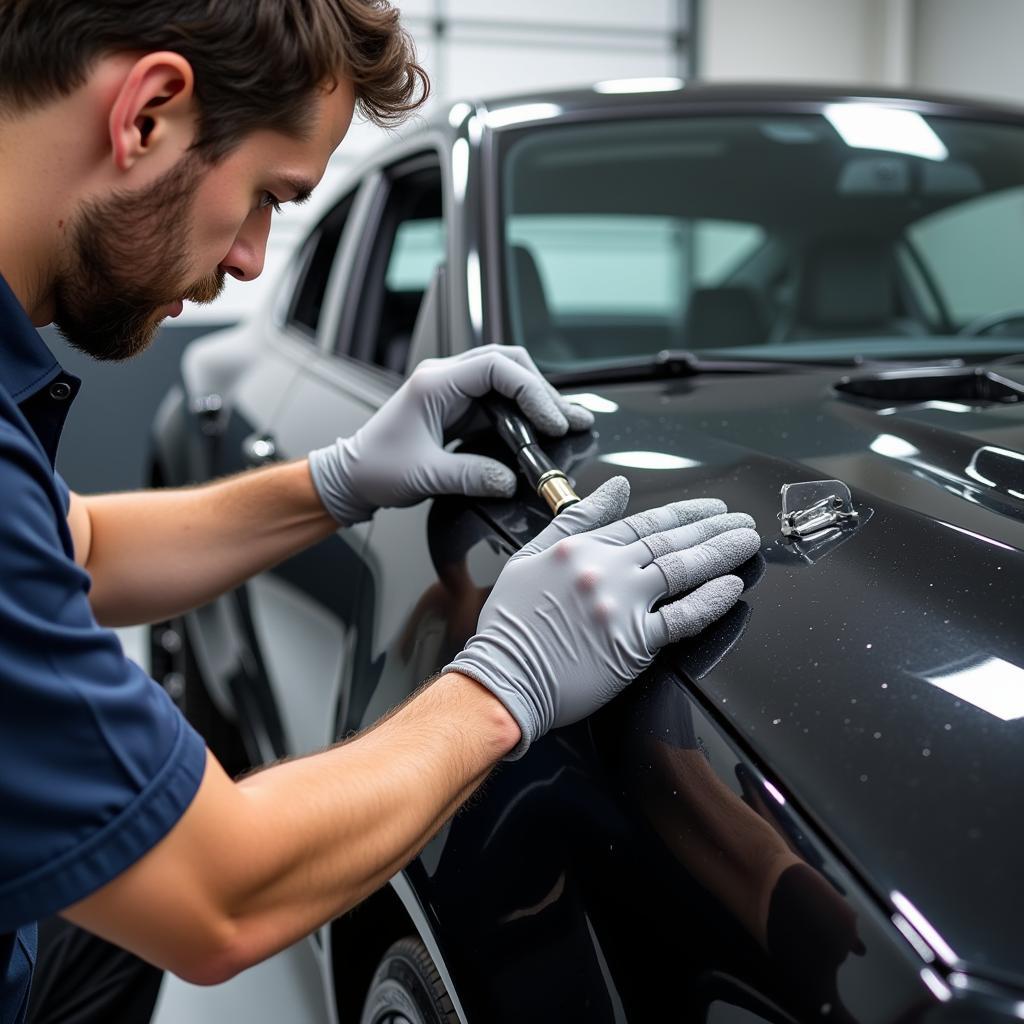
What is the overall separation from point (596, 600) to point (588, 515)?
0.27 ft

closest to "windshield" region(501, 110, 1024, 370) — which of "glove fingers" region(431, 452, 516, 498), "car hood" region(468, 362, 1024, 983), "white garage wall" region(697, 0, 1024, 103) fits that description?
"glove fingers" region(431, 452, 516, 498)

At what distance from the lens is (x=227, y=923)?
775mm

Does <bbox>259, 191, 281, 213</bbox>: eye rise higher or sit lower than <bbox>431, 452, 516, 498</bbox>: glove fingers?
higher

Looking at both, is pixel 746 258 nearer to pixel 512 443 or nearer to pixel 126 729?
pixel 512 443

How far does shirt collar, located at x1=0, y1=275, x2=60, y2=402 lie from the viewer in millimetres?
966

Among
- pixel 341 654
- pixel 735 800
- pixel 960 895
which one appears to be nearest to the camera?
pixel 960 895

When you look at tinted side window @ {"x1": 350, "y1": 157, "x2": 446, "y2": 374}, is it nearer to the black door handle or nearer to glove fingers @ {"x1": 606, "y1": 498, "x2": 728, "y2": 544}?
the black door handle

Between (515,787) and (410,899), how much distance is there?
0.15 meters

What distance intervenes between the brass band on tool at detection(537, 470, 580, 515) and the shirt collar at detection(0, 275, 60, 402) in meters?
0.45

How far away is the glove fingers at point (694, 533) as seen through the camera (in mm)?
947

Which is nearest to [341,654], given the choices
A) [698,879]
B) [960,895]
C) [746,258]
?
[698,879]

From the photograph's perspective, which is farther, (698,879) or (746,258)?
(746,258)

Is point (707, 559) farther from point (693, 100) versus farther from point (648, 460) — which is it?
point (693, 100)

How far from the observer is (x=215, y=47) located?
2.98 feet
